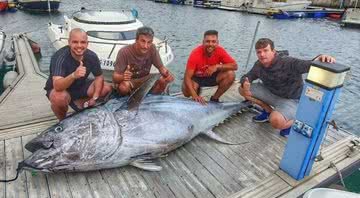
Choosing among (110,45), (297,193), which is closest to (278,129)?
(297,193)

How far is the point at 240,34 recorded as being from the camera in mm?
23953

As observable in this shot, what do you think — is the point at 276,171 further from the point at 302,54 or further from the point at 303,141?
the point at 302,54

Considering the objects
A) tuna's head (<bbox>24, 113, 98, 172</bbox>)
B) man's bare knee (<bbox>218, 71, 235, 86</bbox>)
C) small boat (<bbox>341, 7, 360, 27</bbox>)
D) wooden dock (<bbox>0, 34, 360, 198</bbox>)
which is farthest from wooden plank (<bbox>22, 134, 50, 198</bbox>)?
small boat (<bbox>341, 7, 360, 27</bbox>)

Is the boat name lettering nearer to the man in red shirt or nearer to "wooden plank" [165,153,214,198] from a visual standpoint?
the man in red shirt

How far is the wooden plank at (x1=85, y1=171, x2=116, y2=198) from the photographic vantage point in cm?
281

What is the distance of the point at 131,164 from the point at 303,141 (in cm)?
178

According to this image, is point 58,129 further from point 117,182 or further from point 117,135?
point 117,182

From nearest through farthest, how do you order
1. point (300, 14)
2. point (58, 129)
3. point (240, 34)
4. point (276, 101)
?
1. point (58, 129)
2. point (276, 101)
3. point (240, 34)
4. point (300, 14)

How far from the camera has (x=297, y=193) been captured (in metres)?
2.95

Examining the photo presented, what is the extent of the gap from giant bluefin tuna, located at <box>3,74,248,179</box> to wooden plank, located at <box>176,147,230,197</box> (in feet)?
0.44

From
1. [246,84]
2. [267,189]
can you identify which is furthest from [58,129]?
[246,84]

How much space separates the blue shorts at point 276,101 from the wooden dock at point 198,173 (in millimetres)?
392

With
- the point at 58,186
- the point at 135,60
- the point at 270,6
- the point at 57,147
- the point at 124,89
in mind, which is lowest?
the point at 58,186

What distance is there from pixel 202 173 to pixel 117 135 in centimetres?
99
